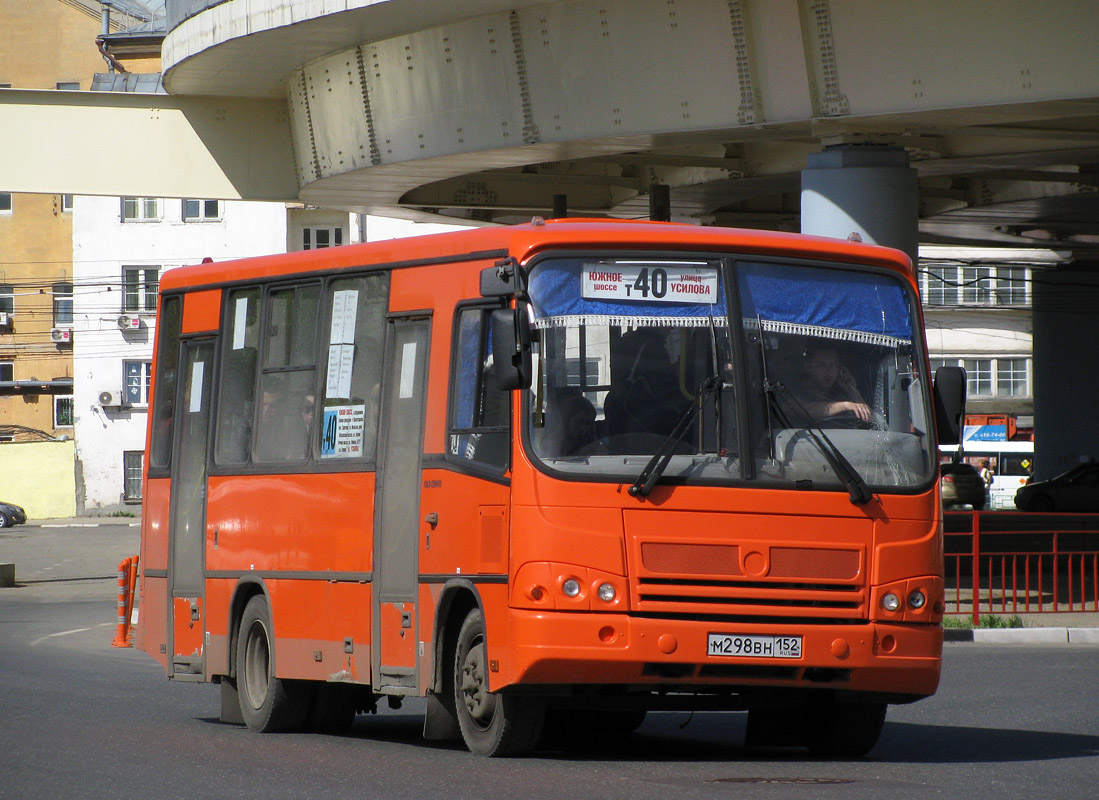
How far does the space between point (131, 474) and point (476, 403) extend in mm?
61902

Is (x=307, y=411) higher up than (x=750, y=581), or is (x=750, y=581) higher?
(x=307, y=411)

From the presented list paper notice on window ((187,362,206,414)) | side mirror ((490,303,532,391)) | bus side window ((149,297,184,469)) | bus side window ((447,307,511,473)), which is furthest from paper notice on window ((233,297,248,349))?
side mirror ((490,303,532,391))

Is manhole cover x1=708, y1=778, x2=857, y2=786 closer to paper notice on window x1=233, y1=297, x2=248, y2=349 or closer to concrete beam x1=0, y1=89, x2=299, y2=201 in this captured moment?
paper notice on window x1=233, y1=297, x2=248, y2=349

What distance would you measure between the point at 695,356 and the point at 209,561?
4.67 meters

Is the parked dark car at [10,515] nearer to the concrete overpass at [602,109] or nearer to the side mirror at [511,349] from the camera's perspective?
the concrete overpass at [602,109]

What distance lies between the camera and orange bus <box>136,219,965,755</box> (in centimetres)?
923

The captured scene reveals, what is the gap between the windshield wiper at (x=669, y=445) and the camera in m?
9.27

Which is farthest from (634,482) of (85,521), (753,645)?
(85,521)

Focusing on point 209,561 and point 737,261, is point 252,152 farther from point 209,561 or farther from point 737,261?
point 737,261

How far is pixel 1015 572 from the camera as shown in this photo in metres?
22.3

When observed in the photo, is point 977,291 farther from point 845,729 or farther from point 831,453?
point 831,453

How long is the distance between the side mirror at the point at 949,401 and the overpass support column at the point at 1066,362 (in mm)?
36165

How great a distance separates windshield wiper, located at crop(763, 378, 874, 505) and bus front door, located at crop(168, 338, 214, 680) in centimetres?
487

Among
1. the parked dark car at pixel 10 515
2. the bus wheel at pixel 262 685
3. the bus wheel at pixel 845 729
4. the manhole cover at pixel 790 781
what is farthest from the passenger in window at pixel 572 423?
the parked dark car at pixel 10 515
